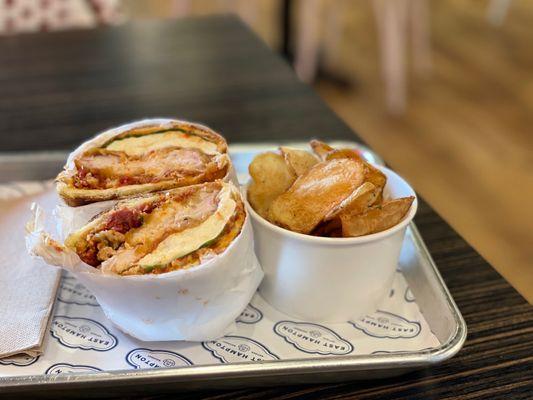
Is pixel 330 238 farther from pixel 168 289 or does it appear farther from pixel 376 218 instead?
pixel 168 289

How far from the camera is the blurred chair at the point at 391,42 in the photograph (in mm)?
2912

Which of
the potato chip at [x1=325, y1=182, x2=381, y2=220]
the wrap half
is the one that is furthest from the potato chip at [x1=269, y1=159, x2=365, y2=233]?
the wrap half

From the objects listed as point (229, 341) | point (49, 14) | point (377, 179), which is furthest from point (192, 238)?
point (49, 14)

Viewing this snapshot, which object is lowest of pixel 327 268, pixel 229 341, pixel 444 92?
pixel 444 92

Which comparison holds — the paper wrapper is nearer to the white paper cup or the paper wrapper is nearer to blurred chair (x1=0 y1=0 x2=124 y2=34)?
the white paper cup

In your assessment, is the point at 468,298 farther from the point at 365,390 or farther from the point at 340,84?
the point at 340,84

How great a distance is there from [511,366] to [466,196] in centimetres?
164

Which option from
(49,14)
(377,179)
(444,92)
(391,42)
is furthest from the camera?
(444,92)

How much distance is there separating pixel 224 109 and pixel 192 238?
748 millimetres

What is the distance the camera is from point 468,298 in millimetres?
790

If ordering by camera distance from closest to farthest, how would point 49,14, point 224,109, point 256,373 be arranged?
point 256,373 < point 224,109 < point 49,14

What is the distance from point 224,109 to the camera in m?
1.36

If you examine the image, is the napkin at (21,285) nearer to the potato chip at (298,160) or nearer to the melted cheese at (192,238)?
the melted cheese at (192,238)

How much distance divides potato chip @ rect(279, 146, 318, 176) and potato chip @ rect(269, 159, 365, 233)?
0.05 m
